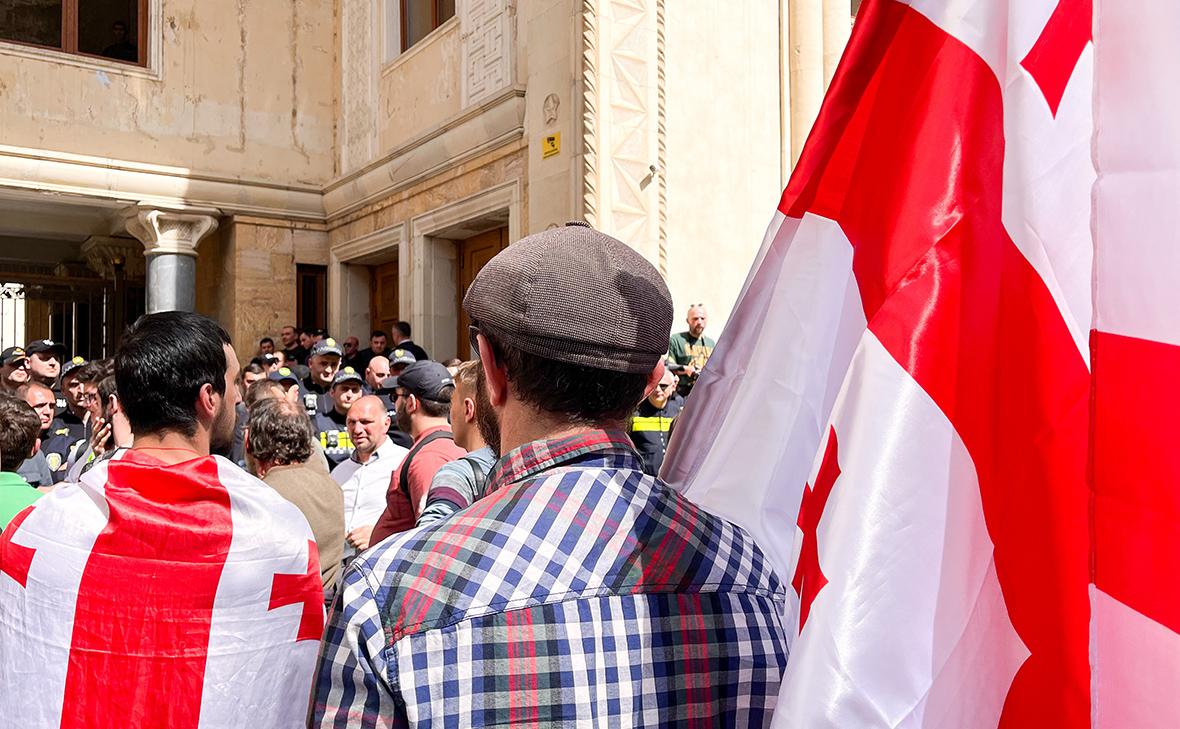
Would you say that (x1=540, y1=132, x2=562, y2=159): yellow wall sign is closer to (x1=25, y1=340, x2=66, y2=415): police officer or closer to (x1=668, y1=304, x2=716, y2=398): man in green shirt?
(x1=668, y1=304, x2=716, y2=398): man in green shirt

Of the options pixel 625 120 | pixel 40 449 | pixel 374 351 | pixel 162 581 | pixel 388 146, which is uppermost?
pixel 388 146

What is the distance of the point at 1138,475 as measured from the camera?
33.1 inches

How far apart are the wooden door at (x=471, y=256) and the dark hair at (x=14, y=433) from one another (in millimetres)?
6695

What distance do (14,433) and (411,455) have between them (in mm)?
1174

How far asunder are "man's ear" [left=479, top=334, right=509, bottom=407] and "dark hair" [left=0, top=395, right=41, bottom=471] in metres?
2.43

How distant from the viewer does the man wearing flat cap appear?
1056 millimetres

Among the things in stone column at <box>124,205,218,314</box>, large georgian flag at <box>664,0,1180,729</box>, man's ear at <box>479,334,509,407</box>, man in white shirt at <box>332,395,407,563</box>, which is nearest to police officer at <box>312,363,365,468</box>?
man in white shirt at <box>332,395,407,563</box>

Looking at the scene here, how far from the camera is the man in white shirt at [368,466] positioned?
13.8ft

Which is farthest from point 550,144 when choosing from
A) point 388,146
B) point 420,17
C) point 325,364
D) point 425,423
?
point 425,423

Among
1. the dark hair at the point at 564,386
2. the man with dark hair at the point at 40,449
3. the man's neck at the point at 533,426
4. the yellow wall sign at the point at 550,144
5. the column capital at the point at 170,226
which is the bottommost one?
the man with dark hair at the point at 40,449

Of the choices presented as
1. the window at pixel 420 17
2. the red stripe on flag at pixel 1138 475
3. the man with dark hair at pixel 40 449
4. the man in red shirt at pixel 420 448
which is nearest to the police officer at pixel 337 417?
the man with dark hair at pixel 40 449

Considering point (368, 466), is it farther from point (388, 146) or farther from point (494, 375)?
point (388, 146)

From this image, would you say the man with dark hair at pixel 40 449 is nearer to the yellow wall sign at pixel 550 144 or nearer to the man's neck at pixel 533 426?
the man's neck at pixel 533 426

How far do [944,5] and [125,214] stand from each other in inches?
474
